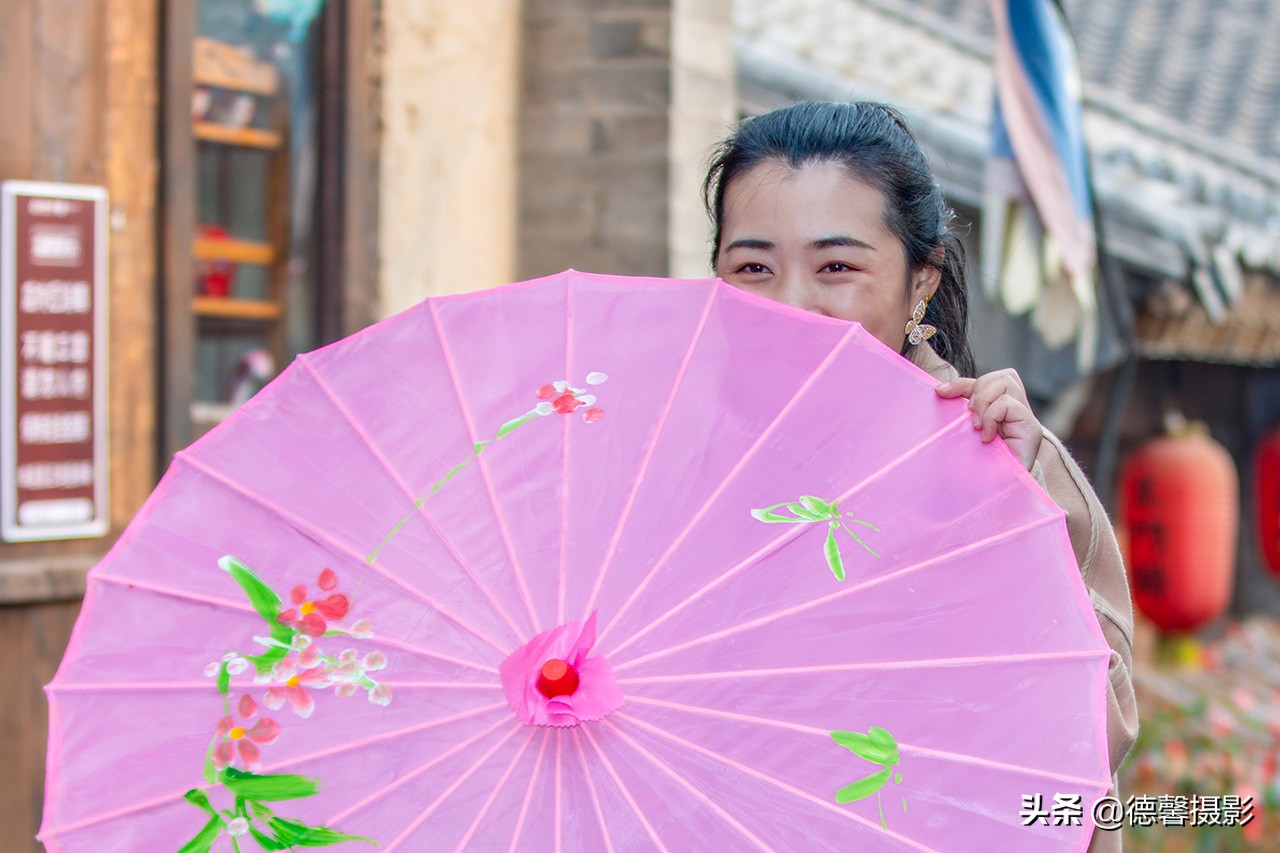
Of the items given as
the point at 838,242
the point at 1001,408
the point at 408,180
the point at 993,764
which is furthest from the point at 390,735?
the point at 408,180

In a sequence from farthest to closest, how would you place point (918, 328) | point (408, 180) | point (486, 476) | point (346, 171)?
1. point (408, 180)
2. point (346, 171)
3. point (918, 328)
4. point (486, 476)

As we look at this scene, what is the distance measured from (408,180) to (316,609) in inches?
127

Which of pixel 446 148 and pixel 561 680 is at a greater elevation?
pixel 446 148

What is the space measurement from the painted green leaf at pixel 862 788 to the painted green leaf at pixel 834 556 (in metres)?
0.22

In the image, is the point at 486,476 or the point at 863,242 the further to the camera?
the point at 863,242

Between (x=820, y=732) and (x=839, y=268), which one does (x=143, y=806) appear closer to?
(x=820, y=732)

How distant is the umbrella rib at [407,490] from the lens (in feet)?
5.33

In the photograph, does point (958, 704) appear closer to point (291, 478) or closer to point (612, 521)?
point (612, 521)

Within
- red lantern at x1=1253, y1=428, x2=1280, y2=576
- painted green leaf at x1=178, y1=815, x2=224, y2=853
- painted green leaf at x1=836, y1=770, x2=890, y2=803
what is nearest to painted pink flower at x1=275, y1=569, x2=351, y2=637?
painted green leaf at x1=178, y1=815, x2=224, y2=853

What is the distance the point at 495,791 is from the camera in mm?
1554

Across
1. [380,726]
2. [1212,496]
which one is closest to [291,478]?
[380,726]

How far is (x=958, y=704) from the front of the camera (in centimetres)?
158

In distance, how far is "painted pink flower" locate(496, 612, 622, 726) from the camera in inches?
59.5

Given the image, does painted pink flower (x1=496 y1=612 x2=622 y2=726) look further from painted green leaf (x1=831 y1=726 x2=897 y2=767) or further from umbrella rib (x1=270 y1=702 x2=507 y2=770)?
painted green leaf (x1=831 y1=726 x2=897 y2=767)
